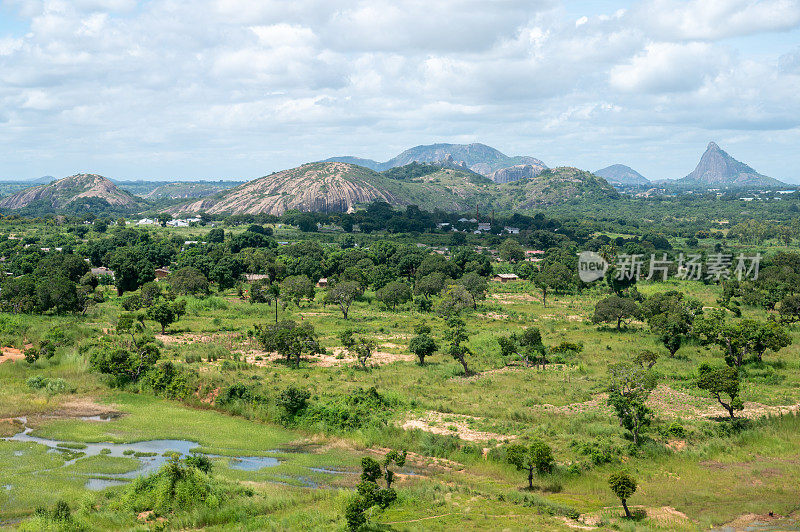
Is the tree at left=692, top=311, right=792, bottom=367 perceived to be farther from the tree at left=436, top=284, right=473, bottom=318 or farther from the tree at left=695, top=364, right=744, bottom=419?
the tree at left=436, top=284, right=473, bottom=318

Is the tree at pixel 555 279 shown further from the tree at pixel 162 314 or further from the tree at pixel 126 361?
the tree at pixel 126 361

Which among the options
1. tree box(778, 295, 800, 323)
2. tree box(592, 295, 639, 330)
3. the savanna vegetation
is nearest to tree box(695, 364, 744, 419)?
the savanna vegetation

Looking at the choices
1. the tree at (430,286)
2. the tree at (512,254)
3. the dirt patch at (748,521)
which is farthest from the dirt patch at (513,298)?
the dirt patch at (748,521)

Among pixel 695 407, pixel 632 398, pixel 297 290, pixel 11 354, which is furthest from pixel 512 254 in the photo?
pixel 11 354

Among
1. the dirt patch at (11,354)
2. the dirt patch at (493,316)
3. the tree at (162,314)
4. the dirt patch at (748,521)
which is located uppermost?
the tree at (162,314)

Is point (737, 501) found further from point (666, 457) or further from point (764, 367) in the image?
point (764, 367)

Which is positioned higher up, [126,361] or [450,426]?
[126,361]

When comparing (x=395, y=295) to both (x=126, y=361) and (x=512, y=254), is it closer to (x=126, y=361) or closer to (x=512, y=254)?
(x=126, y=361)
